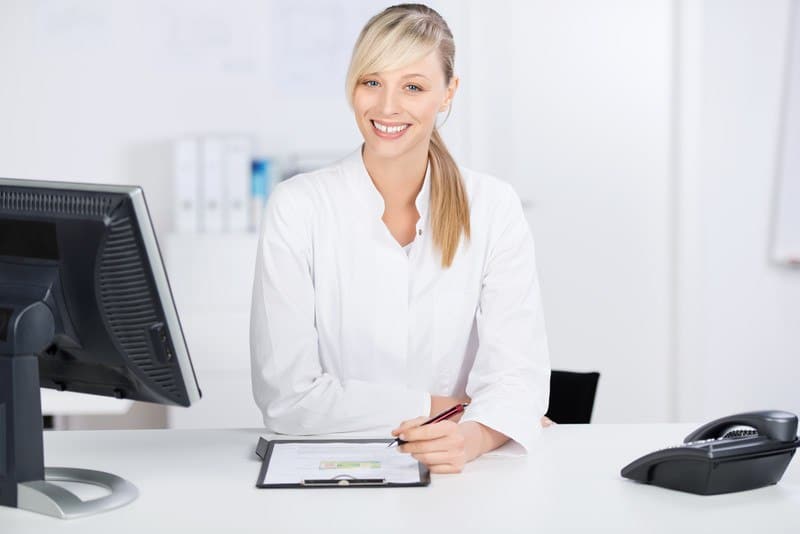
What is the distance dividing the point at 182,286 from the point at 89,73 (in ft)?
3.00

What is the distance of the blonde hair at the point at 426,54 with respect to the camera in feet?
6.43

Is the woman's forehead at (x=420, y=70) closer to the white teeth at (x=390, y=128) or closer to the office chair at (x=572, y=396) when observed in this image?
the white teeth at (x=390, y=128)

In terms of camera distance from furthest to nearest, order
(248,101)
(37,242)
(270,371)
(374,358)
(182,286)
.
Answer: (248,101), (182,286), (374,358), (270,371), (37,242)

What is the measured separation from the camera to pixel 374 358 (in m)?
2.08

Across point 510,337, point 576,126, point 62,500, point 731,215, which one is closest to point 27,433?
point 62,500

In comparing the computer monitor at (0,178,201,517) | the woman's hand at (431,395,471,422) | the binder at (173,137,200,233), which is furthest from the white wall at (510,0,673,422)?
the computer monitor at (0,178,201,517)

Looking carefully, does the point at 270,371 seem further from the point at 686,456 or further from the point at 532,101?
the point at 532,101

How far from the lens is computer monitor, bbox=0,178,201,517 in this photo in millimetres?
1347

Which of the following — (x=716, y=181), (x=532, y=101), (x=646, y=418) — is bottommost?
(x=646, y=418)

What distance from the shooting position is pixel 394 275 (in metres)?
2.06

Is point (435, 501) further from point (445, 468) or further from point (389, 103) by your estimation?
point (389, 103)

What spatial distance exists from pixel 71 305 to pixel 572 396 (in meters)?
1.17

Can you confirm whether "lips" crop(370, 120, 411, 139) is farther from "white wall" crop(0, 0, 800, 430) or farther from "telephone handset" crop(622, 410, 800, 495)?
"white wall" crop(0, 0, 800, 430)

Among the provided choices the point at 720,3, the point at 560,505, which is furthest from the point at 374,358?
the point at 720,3
